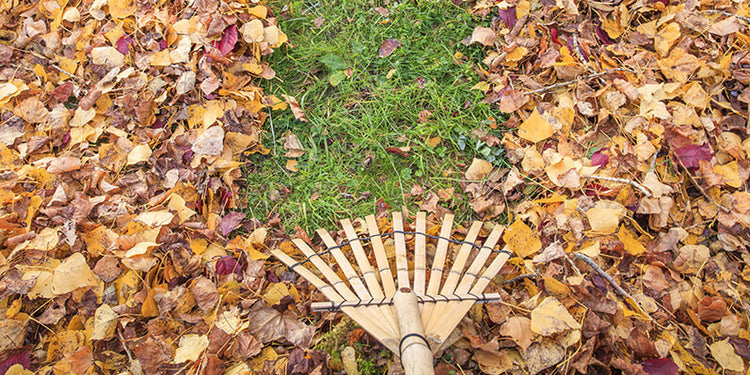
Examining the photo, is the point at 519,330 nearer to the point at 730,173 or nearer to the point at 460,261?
the point at 460,261

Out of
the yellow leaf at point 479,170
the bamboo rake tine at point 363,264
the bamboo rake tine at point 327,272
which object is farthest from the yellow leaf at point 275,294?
the yellow leaf at point 479,170

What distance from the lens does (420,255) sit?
1.65 meters

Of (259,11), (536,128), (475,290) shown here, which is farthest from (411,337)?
(259,11)

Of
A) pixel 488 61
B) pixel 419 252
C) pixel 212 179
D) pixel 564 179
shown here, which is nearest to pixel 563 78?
pixel 488 61

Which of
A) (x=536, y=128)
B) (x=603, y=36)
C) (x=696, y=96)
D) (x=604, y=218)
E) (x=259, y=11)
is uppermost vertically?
(x=259, y=11)

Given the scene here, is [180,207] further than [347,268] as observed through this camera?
Yes

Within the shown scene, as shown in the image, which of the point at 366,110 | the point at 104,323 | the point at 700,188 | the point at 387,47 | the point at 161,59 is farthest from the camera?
the point at 387,47

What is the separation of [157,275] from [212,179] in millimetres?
487

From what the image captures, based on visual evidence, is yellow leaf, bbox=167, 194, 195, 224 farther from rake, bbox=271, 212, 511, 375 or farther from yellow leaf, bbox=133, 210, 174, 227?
rake, bbox=271, 212, 511, 375

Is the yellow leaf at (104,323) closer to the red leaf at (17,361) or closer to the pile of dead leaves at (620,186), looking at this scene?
the red leaf at (17,361)

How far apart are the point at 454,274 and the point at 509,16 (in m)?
1.50

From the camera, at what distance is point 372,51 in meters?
2.44

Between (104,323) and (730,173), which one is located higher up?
(730,173)

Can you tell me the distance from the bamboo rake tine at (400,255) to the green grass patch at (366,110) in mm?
306
